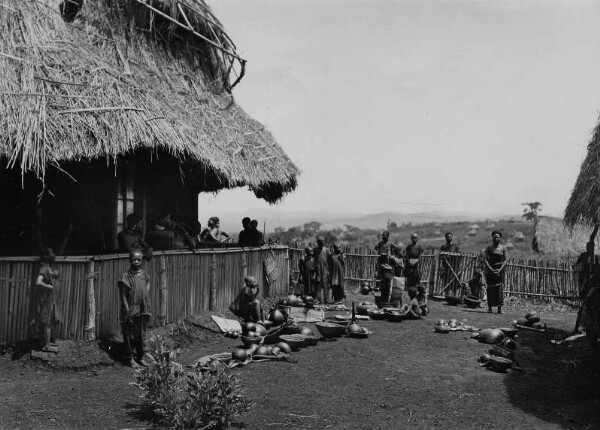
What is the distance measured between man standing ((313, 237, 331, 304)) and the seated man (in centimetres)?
312

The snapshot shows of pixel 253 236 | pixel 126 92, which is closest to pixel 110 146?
pixel 126 92

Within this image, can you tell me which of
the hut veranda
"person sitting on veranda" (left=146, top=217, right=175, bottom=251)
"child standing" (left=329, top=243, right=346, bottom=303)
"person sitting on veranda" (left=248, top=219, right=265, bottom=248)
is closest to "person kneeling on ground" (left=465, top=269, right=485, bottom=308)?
"child standing" (left=329, top=243, right=346, bottom=303)

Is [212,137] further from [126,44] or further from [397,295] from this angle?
[397,295]

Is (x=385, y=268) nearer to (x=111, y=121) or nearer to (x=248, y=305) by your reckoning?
(x=248, y=305)

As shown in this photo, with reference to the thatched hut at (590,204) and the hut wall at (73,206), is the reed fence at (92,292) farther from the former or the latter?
the thatched hut at (590,204)

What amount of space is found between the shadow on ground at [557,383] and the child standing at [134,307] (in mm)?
4849

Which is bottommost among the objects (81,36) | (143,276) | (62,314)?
(62,314)

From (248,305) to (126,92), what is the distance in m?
4.31

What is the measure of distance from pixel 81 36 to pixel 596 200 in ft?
32.1

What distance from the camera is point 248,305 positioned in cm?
1059

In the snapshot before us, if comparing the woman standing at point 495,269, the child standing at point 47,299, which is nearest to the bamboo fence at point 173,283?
the child standing at point 47,299

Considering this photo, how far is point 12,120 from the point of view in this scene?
8.60 metres

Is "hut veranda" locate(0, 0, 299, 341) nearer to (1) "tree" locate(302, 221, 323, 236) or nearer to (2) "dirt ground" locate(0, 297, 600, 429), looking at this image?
(2) "dirt ground" locate(0, 297, 600, 429)

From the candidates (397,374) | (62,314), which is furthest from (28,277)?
(397,374)
